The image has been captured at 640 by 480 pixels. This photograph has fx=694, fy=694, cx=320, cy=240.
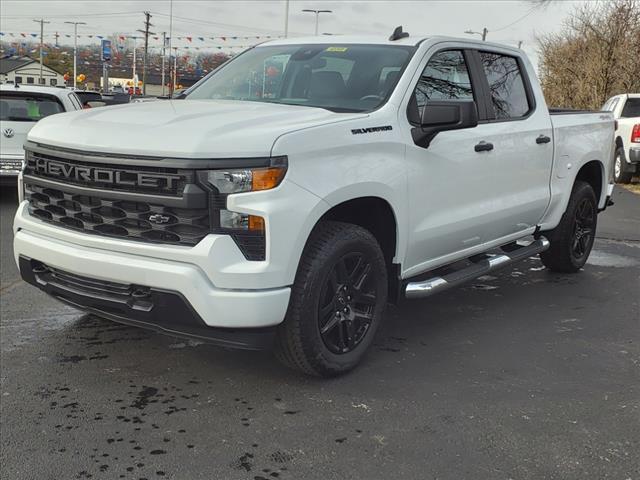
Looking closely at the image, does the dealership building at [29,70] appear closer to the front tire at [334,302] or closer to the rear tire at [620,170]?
the rear tire at [620,170]

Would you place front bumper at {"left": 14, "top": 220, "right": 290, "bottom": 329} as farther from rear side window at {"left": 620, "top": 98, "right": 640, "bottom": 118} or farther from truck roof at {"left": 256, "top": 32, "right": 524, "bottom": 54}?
rear side window at {"left": 620, "top": 98, "right": 640, "bottom": 118}

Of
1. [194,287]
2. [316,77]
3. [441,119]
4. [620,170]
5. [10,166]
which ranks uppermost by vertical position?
[316,77]

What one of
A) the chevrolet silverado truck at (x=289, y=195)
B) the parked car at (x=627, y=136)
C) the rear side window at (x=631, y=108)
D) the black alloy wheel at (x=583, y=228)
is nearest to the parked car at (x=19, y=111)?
the chevrolet silverado truck at (x=289, y=195)

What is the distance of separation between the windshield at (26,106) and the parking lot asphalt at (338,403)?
597cm

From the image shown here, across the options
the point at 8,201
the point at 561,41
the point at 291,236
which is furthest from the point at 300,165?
the point at 561,41

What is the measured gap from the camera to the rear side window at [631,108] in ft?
49.9

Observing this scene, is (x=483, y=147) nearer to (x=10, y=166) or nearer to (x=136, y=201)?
(x=136, y=201)

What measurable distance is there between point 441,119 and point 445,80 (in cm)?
80

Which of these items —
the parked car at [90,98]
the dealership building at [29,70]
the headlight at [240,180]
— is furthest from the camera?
the dealership building at [29,70]

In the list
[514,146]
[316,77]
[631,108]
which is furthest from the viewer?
[631,108]

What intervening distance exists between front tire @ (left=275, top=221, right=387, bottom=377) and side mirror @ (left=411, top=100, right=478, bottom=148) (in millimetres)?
714

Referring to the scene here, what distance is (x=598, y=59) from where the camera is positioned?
71.8ft

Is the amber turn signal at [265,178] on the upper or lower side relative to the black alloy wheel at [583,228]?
upper

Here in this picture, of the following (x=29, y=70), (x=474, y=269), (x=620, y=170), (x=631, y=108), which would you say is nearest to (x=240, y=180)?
(x=474, y=269)
